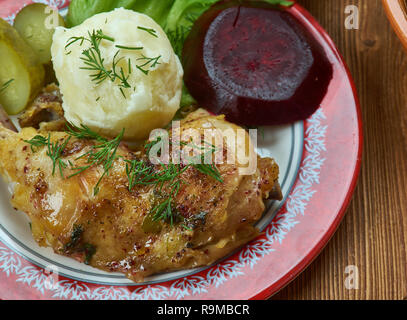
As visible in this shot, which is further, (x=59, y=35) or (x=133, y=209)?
(x=59, y=35)

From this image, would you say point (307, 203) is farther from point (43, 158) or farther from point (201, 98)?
point (43, 158)

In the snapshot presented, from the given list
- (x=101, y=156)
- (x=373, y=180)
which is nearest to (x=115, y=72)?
(x=101, y=156)

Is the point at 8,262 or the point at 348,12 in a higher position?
the point at 348,12

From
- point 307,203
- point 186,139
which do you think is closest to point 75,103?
point 186,139

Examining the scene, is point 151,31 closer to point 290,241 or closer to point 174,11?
point 174,11

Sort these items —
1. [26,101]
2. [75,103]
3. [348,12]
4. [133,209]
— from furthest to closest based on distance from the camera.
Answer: [348,12] < [26,101] < [75,103] < [133,209]

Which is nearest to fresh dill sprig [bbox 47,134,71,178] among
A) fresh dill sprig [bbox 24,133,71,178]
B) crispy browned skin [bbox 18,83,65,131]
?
fresh dill sprig [bbox 24,133,71,178]
